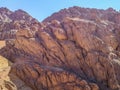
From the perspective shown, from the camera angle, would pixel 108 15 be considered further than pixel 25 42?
Yes

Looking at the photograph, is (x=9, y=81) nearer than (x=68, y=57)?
Yes

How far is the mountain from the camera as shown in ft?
143

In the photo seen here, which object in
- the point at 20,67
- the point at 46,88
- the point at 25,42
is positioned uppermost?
the point at 25,42

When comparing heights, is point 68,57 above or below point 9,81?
above

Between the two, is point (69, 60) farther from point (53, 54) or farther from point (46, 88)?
point (46, 88)

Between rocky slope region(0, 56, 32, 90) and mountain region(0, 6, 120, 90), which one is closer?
rocky slope region(0, 56, 32, 90)

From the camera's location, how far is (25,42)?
164 feet

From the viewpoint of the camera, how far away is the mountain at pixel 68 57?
43.7 m

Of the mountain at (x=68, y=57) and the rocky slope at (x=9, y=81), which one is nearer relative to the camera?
the rocky slope at (x=9, y=81)

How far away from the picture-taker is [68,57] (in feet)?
156

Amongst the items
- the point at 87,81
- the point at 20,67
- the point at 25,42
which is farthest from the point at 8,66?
the point at 87,81

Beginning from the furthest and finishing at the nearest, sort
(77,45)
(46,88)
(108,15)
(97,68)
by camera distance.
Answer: (108,15) → (77,45) → (97,68) → (46,88)

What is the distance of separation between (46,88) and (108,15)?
135 ft

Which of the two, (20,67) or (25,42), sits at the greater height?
(25,42)
